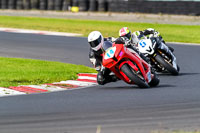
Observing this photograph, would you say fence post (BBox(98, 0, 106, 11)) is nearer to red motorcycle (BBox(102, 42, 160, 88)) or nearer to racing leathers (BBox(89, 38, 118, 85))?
racing leathers (BBox(89, 38, 118, 85))

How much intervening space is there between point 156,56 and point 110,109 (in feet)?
15.8

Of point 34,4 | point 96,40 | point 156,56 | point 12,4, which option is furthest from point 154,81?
point 12,4

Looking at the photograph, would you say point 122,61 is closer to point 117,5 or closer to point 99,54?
point 99,54

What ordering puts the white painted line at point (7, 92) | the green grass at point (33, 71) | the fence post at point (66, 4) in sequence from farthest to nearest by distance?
the fence post at point (66, 4), the green grass at point (33, 71), the white painted line at point (7, 92)

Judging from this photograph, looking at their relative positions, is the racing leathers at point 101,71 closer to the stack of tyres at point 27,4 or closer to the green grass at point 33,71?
the green grass at point 33,71

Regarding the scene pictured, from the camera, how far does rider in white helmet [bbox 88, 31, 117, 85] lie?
9.43m

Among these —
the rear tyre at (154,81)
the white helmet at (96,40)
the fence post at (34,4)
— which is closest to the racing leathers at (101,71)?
the white helmet at (96,40)

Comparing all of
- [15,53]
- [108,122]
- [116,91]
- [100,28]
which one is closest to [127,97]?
[116,91]

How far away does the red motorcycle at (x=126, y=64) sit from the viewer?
9031 millimetres

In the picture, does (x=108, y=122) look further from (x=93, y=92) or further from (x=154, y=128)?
(x=93, y=92)

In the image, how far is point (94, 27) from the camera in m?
27.2

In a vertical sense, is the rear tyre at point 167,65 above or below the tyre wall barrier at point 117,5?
above

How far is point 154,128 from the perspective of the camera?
19.0 ft

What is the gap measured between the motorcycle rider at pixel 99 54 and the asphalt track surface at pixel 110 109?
0.20 m
